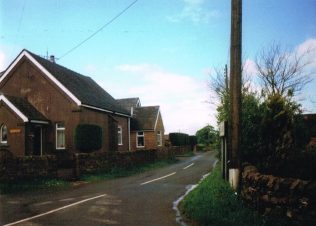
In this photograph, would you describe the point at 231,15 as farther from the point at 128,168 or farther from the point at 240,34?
the point at 128,168

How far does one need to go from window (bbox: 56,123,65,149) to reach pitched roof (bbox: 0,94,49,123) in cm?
102

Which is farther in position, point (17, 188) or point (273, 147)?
point (17, 188)

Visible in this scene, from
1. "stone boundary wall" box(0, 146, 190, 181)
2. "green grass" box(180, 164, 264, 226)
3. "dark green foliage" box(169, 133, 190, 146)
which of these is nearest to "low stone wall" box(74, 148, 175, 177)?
"stone boundary wall" box(0, 146, 190, 181)

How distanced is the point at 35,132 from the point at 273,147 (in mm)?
20228

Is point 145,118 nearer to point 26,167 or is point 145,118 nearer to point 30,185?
point 26,167

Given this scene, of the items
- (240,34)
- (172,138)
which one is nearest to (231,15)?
(240,34)

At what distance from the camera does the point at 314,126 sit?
1018 inches

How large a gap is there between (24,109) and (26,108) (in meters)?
0.54

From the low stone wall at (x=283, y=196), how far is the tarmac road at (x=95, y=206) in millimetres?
2117

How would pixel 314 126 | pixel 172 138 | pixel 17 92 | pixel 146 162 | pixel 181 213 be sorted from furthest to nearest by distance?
pixel 172 138
pixel 146 162
pixel 17 92
pixel 314 126
pixel 181 213

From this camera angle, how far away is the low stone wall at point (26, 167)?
723 inches

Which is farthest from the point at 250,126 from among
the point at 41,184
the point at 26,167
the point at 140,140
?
the point at 140,140

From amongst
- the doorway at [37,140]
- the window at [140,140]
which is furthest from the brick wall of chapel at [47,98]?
the window at [140,140]

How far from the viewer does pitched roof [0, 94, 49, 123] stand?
80.3ft
